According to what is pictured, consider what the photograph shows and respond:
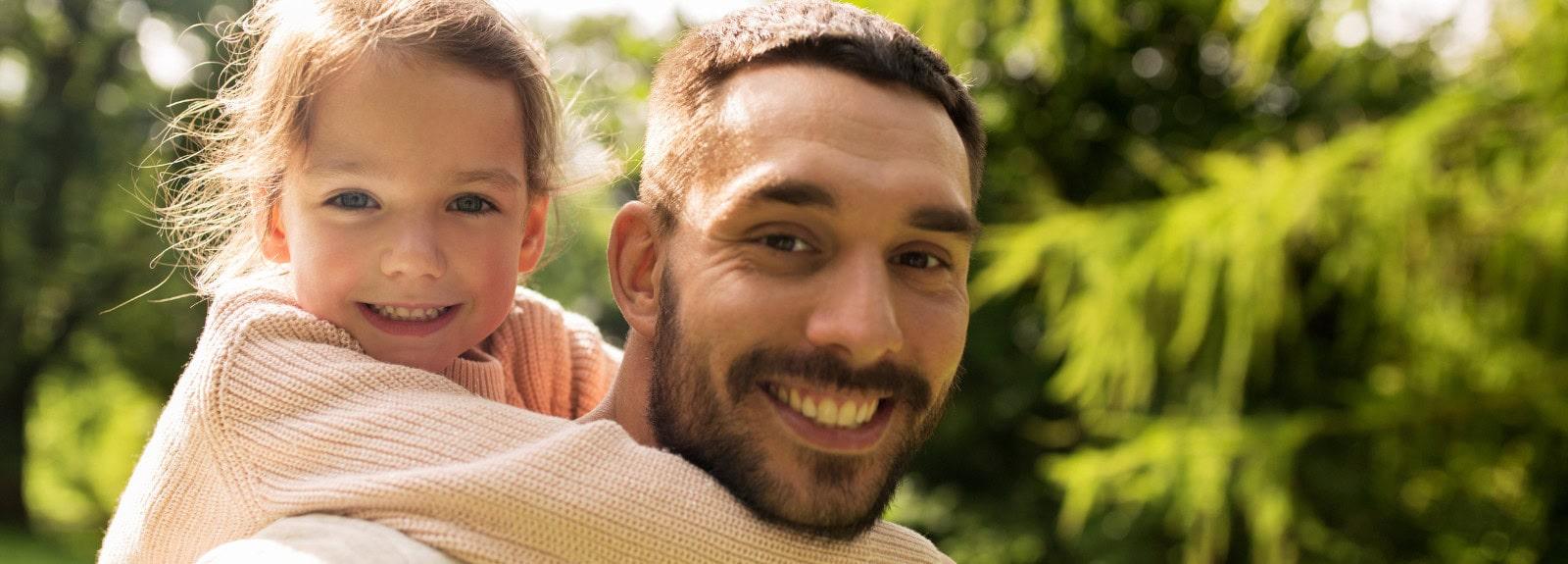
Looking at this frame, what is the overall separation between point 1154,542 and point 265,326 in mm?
6134

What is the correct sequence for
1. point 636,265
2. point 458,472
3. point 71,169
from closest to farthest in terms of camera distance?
point 458,472, point 636,265, point 71,169

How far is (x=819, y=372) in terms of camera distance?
55.1 inches

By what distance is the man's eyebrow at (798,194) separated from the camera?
141cm

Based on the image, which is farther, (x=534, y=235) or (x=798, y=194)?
(x=534, y=235)

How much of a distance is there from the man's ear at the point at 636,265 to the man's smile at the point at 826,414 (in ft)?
0.80

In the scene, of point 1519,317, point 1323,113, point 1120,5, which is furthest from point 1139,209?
point 1120,5

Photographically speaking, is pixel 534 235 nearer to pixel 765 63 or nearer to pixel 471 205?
pixel 471 205

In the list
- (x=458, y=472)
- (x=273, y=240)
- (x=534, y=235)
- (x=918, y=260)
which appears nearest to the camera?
(x=458, y=472)

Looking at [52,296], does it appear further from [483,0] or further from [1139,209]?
[483,0]

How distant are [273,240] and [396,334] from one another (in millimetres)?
299

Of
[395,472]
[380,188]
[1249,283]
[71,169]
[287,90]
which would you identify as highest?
[71,169]

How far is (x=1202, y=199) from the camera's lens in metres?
4.65

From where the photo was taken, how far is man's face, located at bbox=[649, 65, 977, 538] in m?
1.41

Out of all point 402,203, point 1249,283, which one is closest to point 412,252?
point 402,203
